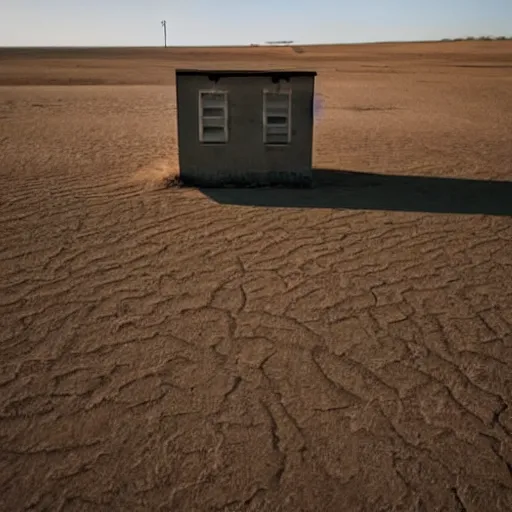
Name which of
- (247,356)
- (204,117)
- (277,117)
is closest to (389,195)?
(277,117)

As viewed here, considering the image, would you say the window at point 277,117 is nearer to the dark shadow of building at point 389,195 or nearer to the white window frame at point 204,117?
the white window frame at point 204,117

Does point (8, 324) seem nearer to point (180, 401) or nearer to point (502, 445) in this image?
point (180, 401)

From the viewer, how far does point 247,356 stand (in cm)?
438

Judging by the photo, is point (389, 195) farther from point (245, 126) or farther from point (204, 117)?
point (204, 117)

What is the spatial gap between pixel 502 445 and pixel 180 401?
2.34 m

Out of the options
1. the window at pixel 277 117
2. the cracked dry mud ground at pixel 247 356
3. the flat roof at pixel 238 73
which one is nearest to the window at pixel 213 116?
the flat roof at pixel 238 73

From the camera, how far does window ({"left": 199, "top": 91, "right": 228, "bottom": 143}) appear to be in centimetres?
912

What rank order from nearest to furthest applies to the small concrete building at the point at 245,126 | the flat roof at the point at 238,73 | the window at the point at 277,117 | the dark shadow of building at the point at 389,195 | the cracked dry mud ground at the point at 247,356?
the cracked dry mud ground at the point at 247,356 < the dark shadow of building at the point at 389,195 < the flat roof at the point at 238,73 < the small concrete building at the point at 245,126 < the window at the point at 277,117

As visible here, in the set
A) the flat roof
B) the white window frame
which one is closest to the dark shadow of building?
the white window frame

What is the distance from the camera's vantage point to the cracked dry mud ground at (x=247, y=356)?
3166mm

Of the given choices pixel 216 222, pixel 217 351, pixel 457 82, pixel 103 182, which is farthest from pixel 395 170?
pixel 457 82

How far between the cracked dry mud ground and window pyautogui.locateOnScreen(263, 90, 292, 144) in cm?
181

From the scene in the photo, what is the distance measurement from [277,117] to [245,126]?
0.62 metres

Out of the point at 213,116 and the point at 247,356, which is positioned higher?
the point at 213,116
